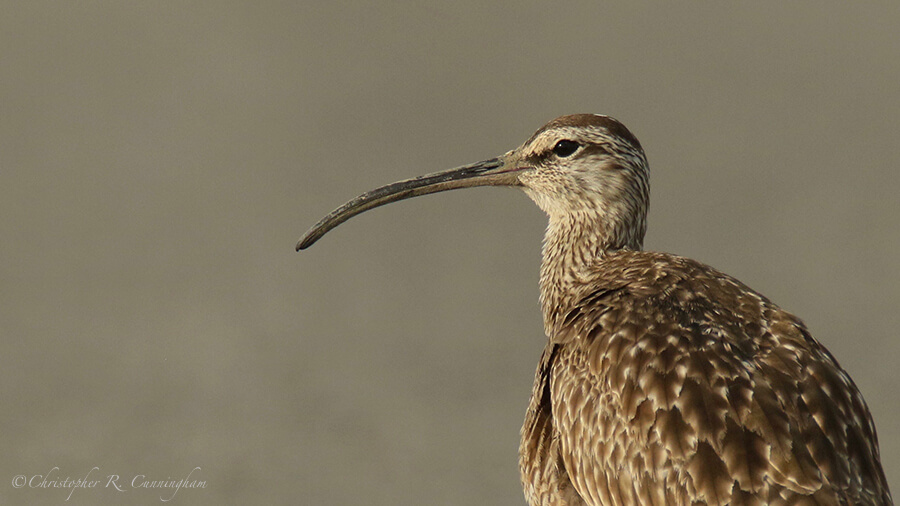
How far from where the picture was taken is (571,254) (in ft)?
20.4

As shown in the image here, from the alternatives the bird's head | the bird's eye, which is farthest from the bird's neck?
the bird's eye

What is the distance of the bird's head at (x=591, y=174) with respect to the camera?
615 centimetres

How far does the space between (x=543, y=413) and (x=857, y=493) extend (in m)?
1.66

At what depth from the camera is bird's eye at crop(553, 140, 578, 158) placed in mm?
6176

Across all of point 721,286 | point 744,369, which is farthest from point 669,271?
point 744,369

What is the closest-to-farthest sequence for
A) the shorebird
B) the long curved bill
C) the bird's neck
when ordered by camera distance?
the shorebird
the bird's neck
the long curved bill

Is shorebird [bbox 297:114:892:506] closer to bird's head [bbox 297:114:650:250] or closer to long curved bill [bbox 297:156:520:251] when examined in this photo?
bird's head [bbox 297:114:650:250]

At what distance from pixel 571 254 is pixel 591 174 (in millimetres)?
491

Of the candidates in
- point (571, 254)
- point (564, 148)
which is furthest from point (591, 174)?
point (571, 254)

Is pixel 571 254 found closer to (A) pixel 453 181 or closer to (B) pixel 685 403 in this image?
(A) pixel 453 181

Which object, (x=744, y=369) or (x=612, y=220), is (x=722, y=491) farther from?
(x=612, y=220)

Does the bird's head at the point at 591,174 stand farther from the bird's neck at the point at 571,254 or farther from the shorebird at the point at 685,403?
the shorebird at the point at 685,403

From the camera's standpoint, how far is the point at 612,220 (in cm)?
618

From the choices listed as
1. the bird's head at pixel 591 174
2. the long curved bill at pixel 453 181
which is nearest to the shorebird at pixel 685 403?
the bird's head at pixel 591 174
